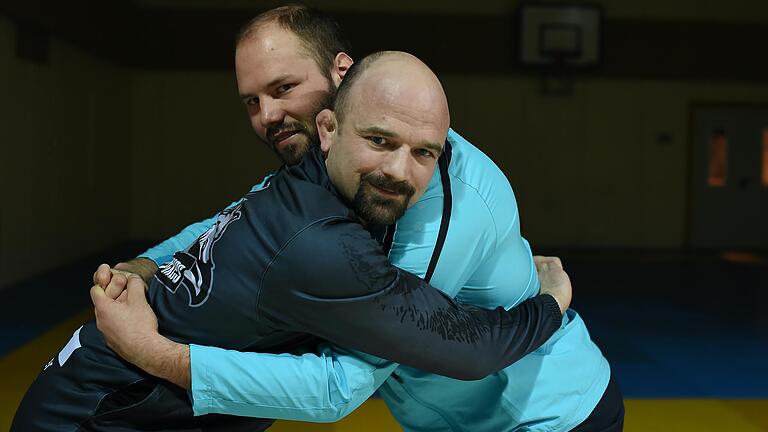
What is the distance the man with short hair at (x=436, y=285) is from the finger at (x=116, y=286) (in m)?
0.03

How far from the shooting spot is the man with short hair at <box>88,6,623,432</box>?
5.02 feet

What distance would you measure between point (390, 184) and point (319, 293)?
27 centimetres

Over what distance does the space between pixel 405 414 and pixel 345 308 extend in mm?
664

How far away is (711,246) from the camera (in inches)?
489

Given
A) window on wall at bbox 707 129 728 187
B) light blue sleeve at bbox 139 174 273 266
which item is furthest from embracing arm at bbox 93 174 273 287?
window on wall at bbox 707 129 728 187

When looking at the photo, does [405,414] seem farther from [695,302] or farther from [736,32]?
[736,32]

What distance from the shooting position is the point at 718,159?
12391mm

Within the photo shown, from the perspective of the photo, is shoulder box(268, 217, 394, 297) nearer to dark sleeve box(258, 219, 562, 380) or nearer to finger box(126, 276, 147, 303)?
dark sleeve box(258, 219, 562, 380)

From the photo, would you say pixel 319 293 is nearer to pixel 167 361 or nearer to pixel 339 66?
pixel 167 361

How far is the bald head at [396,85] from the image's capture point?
1.55 metres

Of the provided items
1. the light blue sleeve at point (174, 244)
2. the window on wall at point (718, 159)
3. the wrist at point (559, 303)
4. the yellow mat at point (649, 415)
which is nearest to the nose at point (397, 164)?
the wrist at point (559, 303)

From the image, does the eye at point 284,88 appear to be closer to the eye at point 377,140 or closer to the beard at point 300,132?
the beard at point 300,132

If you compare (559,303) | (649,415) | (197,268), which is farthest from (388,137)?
(649,415)

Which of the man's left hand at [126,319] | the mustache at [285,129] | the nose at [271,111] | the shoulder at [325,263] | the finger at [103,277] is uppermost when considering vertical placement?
the nose at [271,111]
